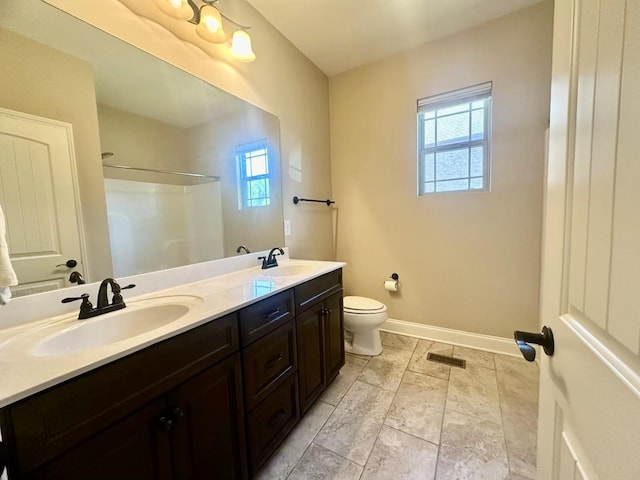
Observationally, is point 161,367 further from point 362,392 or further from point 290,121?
point 290,121

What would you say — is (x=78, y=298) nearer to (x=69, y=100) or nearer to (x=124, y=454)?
(x=124, y=454)

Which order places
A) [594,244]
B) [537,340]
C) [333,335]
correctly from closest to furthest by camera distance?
1. [594,244]
2. [537,340]
3. [333,335]

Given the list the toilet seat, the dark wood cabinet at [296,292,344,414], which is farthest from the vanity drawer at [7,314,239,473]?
the toilet seat

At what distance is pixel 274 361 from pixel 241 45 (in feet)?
5.95

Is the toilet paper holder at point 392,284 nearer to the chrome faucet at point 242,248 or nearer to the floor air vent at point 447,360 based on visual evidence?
the floor air vent at point 447,360

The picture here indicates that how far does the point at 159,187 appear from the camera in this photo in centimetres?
140

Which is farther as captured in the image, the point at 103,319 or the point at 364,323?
the point at 364,323

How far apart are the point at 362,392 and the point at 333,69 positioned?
2866 mm

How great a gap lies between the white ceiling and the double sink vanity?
1.90 m

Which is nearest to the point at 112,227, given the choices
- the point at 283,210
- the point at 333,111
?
the point at 283,210

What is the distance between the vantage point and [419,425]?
1451 mm

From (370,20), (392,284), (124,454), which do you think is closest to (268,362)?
(124,454)

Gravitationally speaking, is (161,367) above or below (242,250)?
below

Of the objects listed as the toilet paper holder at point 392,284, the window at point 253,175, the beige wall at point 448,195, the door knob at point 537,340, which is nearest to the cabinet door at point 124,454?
the door knob at point 537,340
